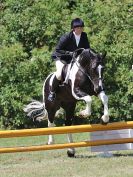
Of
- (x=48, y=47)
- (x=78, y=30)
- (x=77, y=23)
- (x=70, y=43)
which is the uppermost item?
(x=77, y=23)

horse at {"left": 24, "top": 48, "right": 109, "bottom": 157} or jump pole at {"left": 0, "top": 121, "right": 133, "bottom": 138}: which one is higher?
horse at {"left": 24, "top": 48, "right": 109, "bottom": 157}

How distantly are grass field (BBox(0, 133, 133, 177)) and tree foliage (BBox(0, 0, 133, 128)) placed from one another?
4.52 meters

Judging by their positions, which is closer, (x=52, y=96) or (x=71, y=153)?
(x=71, y=153)

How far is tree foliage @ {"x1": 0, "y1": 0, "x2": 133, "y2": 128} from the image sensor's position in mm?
14703

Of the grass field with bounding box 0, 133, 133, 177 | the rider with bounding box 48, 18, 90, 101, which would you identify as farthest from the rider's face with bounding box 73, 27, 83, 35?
the grass field with bounding box 0, 133, 133, 177

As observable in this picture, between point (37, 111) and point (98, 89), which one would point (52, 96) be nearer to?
point (37, 111)

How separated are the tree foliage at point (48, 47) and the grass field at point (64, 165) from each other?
14.8 feet

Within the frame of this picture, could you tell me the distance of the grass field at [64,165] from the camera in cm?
766

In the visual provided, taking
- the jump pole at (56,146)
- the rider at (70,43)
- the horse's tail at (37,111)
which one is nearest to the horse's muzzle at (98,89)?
the jump pole at (56,146)

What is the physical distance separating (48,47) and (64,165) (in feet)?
24.6

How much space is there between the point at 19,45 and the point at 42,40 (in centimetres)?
92

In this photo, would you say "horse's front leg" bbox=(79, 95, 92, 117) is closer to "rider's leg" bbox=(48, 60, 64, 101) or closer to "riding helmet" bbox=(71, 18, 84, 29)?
"rider's leg" bbox=(48, 60, 64, 101)

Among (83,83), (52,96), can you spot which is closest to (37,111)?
(52,96)

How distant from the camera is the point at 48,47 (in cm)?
1552
